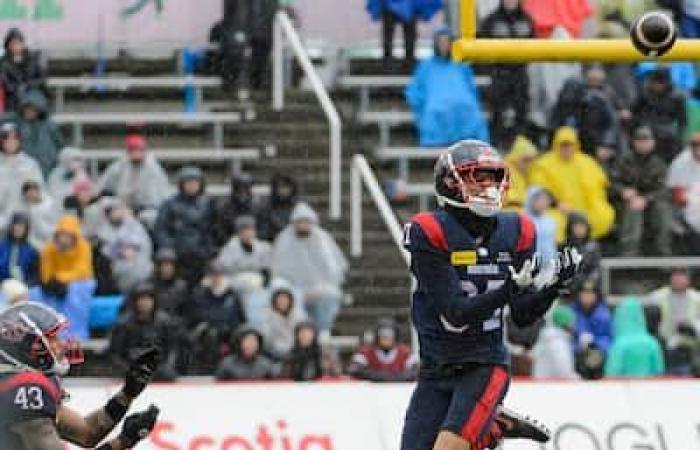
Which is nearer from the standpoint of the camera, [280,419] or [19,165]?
[280,419]

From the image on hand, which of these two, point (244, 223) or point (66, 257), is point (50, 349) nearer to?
point (66, 257)

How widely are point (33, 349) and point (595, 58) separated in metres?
3.16

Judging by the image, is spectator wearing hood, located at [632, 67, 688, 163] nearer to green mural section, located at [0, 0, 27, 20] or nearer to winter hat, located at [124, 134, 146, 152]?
winter hat, located at [124, 134, 146, 152]

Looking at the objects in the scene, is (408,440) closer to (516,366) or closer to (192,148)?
(516,366)

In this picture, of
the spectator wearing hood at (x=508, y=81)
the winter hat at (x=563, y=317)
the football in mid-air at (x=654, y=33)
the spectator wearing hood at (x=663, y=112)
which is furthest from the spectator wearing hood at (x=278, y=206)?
the football in mid-air at (x=654, y=33)

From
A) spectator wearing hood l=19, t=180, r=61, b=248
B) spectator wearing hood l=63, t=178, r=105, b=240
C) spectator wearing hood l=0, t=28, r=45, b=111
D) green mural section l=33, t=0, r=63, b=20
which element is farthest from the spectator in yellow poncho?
green mural section l=33, t=0, r=63, b=20

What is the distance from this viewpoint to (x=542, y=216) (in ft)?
59.9

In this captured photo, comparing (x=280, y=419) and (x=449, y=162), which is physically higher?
(x=449, y=162)

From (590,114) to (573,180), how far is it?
0.89 m

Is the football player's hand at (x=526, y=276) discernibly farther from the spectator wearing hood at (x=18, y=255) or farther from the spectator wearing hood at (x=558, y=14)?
the spectator wearing hood at (x=558, y=14)

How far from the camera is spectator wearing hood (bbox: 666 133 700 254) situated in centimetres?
1912

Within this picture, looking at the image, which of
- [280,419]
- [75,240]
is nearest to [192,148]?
[75,240]

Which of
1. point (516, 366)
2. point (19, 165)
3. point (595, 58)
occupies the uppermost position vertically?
point (595, 58)

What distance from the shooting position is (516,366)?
17.4 m
